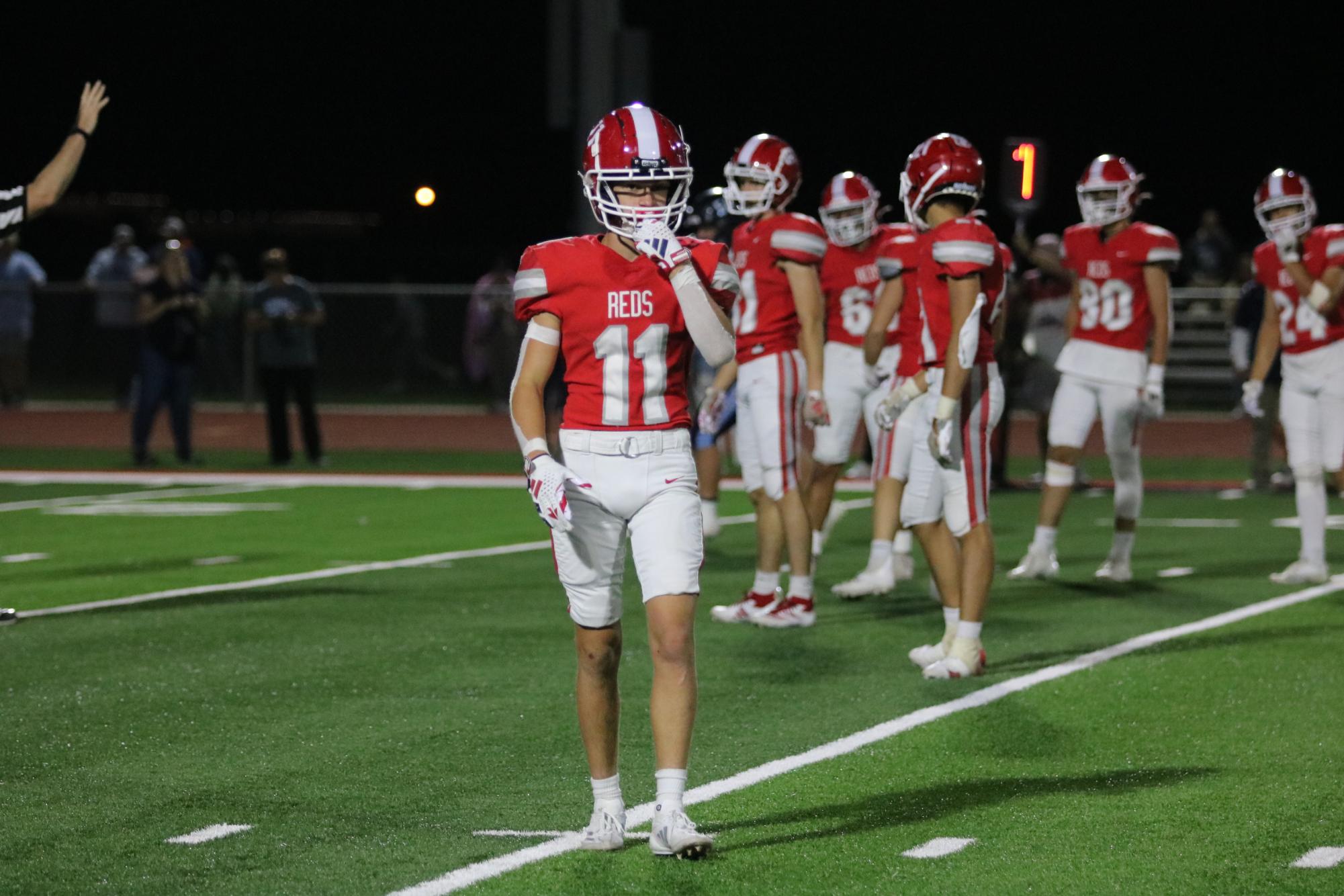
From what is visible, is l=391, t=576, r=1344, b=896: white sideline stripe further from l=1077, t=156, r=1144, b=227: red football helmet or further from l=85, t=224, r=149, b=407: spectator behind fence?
l=85, t=224, r=149, b=407: spectator behind fence

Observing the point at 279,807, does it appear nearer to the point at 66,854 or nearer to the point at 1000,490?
the point at 66,854

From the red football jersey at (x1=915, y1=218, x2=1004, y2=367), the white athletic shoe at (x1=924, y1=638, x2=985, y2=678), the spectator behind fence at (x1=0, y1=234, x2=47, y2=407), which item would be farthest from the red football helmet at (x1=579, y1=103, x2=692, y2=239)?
the spectator behind fence at (x1=0, y1=234, x2=47, y2=407)

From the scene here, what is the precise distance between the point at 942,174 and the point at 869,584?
119 inches

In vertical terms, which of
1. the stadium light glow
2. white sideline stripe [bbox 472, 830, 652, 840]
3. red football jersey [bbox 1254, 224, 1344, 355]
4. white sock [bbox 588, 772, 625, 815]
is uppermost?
the stadium light glow

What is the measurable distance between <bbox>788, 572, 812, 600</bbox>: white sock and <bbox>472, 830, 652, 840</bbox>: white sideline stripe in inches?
150

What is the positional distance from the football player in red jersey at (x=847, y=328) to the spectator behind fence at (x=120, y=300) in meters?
15.2

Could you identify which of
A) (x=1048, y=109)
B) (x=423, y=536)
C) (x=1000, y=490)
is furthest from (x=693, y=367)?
(x=1048, y=109)

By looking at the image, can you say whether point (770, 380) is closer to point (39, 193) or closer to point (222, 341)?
point (39, 193)

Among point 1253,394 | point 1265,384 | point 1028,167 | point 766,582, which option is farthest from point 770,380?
point 1265,384

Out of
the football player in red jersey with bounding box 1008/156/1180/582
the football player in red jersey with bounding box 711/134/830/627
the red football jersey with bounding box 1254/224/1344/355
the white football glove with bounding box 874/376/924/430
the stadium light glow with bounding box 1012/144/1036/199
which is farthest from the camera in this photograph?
the stadium light glow with bounding box 1012/144/1036/199

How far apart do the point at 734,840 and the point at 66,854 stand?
1.72m

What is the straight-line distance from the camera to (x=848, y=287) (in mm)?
10594

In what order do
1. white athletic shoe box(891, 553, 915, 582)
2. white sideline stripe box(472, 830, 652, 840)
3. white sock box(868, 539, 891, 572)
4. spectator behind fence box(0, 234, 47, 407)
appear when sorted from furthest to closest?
spectator behind fence box(0, 234, 47, 407) → white athletic shoe box(891, 553, 915, 582) → white sock box(868, 539, 891, 572) → white sideline stripe box(472, 830, 652, 840)

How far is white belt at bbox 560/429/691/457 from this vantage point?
5191mm
